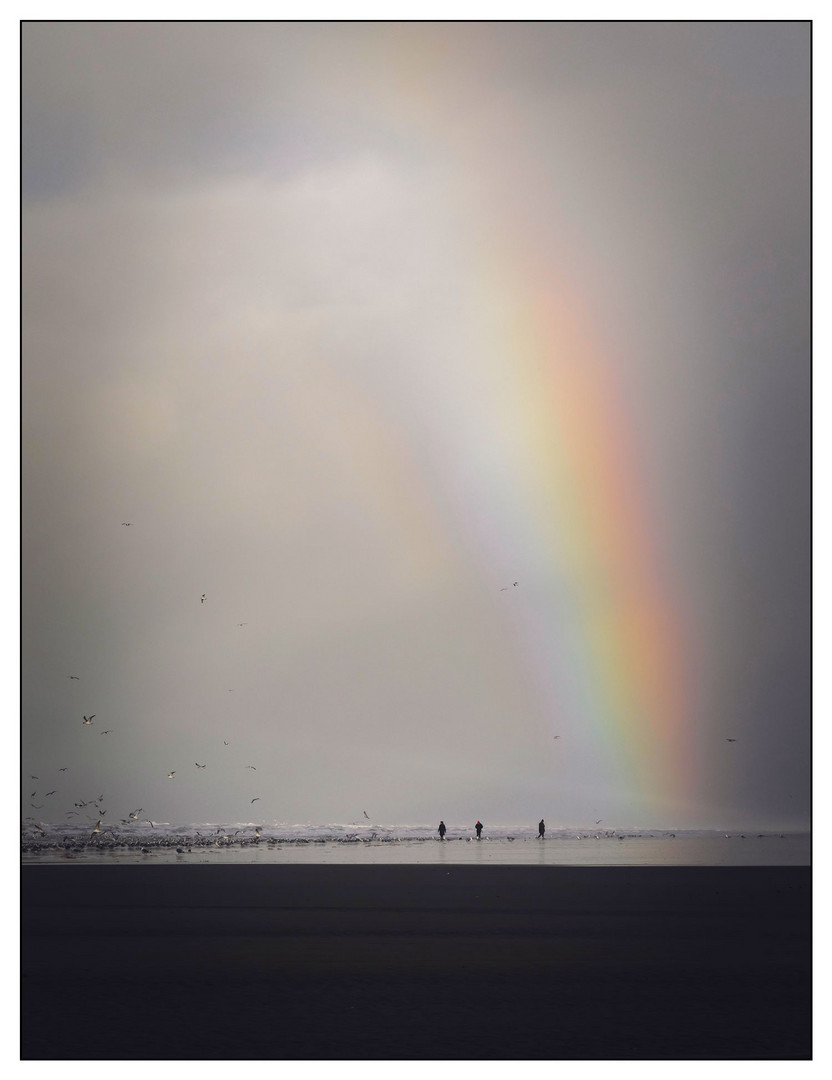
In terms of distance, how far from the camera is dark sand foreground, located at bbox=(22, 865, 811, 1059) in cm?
1864

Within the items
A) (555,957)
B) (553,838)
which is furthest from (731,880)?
(553,838)

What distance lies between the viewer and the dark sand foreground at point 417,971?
61.2 feet

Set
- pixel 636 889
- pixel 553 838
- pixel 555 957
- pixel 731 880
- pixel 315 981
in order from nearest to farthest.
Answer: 1. pixel 315 981
2. pixel 555 957
3. pixel 636 889
4. pixel 731 880
5. pixel 553 838

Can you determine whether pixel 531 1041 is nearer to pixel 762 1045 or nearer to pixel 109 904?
pixel 762 1045

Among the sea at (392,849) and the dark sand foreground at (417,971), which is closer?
the dark sand foreground at (417,971)

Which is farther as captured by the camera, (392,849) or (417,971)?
(392,849)

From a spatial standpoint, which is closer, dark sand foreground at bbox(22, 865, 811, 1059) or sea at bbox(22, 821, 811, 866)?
dark sand foreground at bbox(22, 865, 811, 1059)

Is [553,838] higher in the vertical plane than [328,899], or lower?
lower

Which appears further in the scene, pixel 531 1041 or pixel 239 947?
pixel 239 947

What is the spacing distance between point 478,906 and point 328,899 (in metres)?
4.67

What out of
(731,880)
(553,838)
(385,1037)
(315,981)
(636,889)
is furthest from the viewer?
(553,838)

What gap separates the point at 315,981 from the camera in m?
22.6

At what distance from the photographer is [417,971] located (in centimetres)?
2348

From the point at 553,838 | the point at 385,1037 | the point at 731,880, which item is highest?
the point at 385,1037
